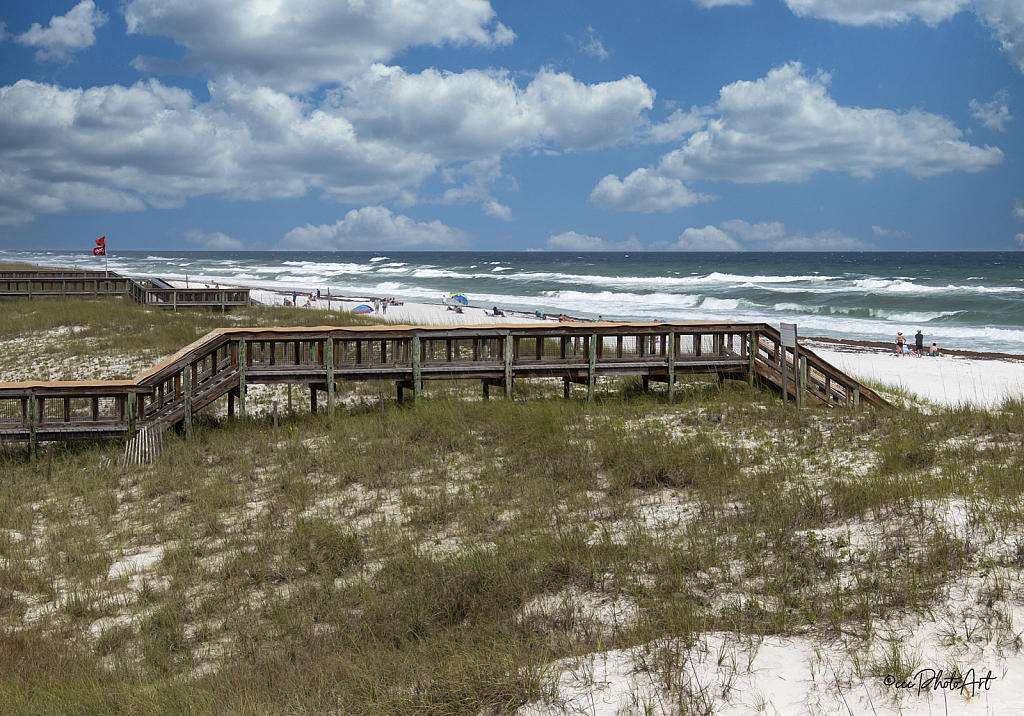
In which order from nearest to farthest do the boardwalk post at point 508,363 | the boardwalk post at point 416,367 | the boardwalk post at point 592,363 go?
1. the boardwalk post at point 416,367
2. the boardwalk post at point 508,363
3. the boardwalk post at point 592,363

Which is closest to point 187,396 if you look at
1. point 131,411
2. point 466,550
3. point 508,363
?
point 131,411

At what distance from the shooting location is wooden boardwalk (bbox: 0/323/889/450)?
11594 millimetres

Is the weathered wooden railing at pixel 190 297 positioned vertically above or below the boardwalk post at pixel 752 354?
above

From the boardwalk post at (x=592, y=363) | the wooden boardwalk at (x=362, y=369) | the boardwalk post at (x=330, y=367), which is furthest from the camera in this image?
the boardwalk post at (x=592, y=363)

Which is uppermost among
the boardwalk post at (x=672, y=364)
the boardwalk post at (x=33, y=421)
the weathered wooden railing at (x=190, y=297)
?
the weathered wooden railing at (x=190, y=297)

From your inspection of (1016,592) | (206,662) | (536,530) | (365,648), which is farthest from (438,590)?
(1016,592)

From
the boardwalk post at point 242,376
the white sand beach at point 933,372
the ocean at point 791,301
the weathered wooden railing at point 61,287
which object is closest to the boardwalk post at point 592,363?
the boardwalk post at point 242,376

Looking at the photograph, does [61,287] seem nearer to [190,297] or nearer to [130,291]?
[130,291]

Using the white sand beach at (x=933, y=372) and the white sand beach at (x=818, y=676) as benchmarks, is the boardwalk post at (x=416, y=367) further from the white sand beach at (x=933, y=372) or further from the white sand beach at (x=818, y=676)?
the white sand beach at (x=933, y=372)

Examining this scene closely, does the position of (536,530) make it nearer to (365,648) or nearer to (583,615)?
(583,615)

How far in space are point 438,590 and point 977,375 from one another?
27346 mm

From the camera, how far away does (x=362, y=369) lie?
13.3 meters

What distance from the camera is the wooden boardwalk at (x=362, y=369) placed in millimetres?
11594

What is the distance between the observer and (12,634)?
6.17 metres
